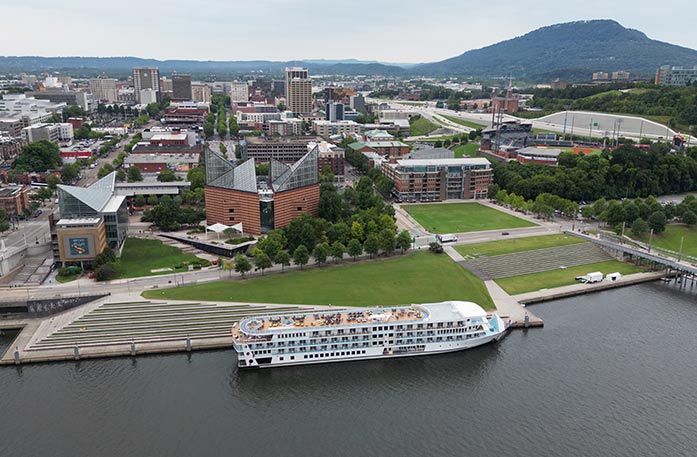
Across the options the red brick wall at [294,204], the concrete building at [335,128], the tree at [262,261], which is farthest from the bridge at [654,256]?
the concrete building at [335,128]

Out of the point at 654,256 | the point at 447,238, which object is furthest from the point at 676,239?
the point at 447,238

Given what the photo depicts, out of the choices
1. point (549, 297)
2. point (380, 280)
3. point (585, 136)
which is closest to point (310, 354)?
point (380, 280)

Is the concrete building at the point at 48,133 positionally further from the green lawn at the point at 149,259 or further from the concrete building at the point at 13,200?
the green lawn at the point at 149,259

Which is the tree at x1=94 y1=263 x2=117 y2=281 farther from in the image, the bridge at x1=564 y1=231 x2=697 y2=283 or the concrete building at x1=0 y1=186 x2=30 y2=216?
the bridge at x1=564 y1=231 x2=697 y2=283

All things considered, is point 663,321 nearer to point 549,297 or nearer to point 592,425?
point 549,297

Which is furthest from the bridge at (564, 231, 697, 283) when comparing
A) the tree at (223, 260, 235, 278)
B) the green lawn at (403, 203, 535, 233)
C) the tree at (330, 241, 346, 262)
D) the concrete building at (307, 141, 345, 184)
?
the concrete building at (307, 141, 345, 184)

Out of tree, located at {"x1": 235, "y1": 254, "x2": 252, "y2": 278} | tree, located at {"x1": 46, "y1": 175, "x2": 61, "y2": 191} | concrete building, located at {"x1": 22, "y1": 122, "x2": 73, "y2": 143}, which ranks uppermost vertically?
concrete building, located at {"x1": 22, "y1": 122, "x2": 73, "y2": 143}
